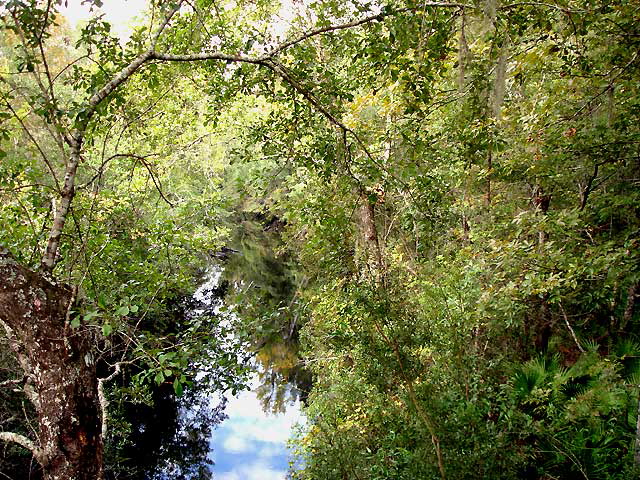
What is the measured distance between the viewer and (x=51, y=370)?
8.66ft

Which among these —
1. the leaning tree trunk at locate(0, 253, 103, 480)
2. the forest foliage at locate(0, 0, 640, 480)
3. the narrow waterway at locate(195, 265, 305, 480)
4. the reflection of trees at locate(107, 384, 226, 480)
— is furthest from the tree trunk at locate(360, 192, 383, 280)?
the reflection of trees at locate(107, 384, 226, 480)

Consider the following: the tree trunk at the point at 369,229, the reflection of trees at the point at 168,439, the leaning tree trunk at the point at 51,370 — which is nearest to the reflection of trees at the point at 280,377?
the reflection of trees at the point at 168,439

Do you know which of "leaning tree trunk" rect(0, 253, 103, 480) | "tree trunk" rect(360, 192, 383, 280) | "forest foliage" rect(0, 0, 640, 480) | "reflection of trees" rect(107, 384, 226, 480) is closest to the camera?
"leaning tree trunk" rect(0, 253, 103, 480)

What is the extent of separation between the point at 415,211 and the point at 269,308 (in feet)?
9.72

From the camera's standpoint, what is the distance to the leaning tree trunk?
261 cm

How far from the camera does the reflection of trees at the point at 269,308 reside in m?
3.33

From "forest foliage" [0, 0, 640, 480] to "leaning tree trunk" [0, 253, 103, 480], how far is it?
198mm

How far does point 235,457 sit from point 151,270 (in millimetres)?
8283

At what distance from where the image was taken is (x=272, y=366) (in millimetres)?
14477

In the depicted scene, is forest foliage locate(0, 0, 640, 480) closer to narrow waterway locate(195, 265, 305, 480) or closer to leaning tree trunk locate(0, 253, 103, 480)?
leaning tree trunk locate(0, 253, 103, 480)

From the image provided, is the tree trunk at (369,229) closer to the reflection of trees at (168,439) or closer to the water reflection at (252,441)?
the water reflection at (252,441)

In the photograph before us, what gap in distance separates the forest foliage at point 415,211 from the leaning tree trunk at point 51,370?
7.8 inches

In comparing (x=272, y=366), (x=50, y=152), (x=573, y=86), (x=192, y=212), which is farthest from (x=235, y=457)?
(x=50, y=152)

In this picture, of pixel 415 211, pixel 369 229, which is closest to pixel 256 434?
pixel 369 229
